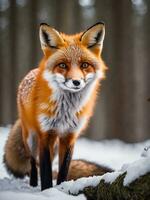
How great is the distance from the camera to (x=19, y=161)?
203cm

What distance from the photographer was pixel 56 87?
166cm

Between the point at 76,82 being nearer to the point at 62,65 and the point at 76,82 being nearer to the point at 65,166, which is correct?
the point at 62,65

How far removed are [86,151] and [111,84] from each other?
40cm

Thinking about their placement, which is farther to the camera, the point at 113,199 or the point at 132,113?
the point at 132,113

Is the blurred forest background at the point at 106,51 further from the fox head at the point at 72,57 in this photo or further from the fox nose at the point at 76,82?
the fox nose at the point at 76,82

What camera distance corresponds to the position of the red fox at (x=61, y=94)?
1.64 metres

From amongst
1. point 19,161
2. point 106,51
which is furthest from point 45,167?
point 106,51

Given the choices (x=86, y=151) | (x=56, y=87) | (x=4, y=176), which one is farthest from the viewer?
(x=86, y=151)

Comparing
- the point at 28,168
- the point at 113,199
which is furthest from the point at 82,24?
the point at 113,199

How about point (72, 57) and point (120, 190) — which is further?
point (72, 57)

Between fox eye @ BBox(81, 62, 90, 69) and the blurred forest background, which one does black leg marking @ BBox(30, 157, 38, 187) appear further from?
fox eye @ BBox(81, 62, 90, 69)

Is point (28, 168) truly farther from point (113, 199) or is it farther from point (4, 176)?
point (113, 199)

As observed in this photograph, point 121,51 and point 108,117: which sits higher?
point 121,51

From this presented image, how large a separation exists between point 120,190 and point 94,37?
813 mm
